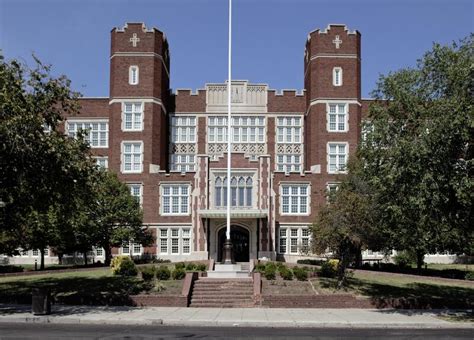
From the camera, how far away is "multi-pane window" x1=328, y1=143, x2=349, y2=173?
54875 millimetres

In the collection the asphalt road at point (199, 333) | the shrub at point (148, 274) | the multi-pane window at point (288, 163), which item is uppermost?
the multi-pane window at point (288, 163)

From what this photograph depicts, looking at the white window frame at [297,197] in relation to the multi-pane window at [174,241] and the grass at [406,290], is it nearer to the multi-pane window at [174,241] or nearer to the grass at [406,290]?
the multi-pane window at [174,241]

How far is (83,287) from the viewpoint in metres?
30.5

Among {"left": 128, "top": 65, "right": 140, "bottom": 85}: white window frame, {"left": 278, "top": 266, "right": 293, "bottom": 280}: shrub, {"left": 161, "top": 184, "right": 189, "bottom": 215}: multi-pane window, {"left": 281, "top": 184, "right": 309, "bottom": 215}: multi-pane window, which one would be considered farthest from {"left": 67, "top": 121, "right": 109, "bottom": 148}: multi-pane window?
{"left": 278, "top": 266, "right": 293, "bottom": 280}: shrub

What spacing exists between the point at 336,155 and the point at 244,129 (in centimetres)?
1008

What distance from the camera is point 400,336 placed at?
1830 centimetres

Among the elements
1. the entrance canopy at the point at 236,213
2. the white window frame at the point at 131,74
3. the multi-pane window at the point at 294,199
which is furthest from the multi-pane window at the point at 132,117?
the multi-pane window at the point at 294,199

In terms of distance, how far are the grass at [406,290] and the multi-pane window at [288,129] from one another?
2328 cm

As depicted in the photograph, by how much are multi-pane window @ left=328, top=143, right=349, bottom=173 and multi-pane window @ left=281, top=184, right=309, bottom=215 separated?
3.04m

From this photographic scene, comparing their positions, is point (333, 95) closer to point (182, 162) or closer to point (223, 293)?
point (182, 162)

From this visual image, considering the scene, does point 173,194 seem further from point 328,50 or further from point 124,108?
point 328,50

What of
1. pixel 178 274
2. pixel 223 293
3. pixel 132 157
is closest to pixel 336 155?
pixel 132 157

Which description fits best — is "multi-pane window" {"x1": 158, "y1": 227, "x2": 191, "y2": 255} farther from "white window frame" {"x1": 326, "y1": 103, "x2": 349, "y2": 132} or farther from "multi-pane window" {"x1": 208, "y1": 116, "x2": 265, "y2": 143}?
"white window frame" {"x1": 326, "y1": 103, "x2": 349, "y2": 132}

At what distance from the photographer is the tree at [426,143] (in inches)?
846
